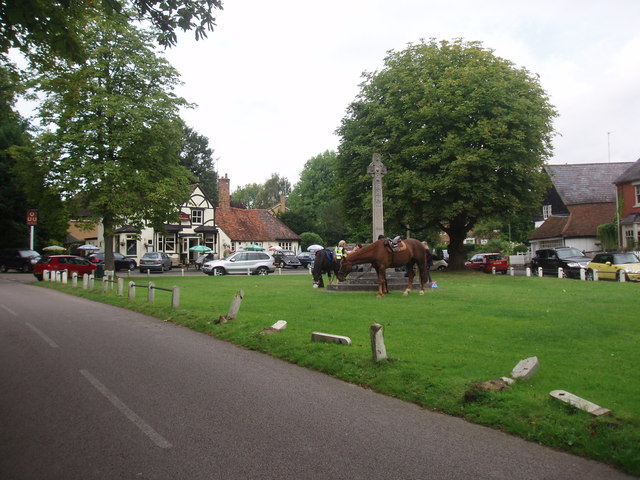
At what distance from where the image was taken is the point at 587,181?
165 feet

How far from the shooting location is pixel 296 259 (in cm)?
5262

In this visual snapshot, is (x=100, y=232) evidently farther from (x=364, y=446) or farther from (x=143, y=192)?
(x=364, y=446)

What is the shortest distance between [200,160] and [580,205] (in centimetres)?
5146

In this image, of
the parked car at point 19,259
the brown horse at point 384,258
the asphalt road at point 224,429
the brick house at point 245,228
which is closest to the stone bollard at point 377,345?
the asphalt road at point 224,429

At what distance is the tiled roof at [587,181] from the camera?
4825 cm

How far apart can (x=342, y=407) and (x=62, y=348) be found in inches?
246

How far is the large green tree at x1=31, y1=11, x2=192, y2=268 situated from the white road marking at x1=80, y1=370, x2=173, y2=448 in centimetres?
2284

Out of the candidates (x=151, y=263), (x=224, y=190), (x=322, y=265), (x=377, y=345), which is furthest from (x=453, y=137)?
(x=224, y=190)

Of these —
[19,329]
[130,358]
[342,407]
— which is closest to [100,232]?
[19,329]

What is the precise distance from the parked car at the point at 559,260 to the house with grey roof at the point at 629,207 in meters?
7.42

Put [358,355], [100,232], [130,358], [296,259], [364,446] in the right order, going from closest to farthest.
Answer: [364,446], [358,355], [130,358], [296,259], [100,232]

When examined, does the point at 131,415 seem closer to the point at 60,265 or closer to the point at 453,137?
the point at 453,137

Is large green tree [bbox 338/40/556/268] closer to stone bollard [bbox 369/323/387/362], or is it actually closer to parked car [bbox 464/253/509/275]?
parked car [bbox 464/253/509/275]

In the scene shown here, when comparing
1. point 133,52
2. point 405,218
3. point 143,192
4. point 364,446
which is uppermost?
point 133,52
